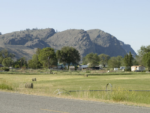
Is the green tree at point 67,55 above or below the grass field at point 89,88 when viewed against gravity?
above

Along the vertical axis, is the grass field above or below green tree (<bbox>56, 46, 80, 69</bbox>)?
below

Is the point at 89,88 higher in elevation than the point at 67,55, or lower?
lower

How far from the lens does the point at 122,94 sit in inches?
657

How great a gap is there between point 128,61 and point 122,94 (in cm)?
12570

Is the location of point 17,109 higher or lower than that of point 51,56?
lower

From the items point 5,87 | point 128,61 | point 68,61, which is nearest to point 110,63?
point 68,61

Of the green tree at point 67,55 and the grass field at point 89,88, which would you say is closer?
the grass field at point 89,88

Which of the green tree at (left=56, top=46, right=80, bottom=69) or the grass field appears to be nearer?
the grass field

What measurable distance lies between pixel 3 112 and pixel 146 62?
12408 cm

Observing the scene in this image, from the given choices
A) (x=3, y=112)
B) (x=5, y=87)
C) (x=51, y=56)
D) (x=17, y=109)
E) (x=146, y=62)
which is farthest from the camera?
(x=51, y=56)

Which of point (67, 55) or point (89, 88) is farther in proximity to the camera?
point (67, 55)

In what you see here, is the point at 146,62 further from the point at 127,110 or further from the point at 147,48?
the point at 127,110

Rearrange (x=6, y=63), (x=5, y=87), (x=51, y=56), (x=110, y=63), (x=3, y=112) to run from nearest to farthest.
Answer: (x=3, y=112)
(x=5, y=87)
(x=51, y=56)
(x=6, y=63)
(x=110, y=63)

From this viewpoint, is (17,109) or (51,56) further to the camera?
(51,56)
